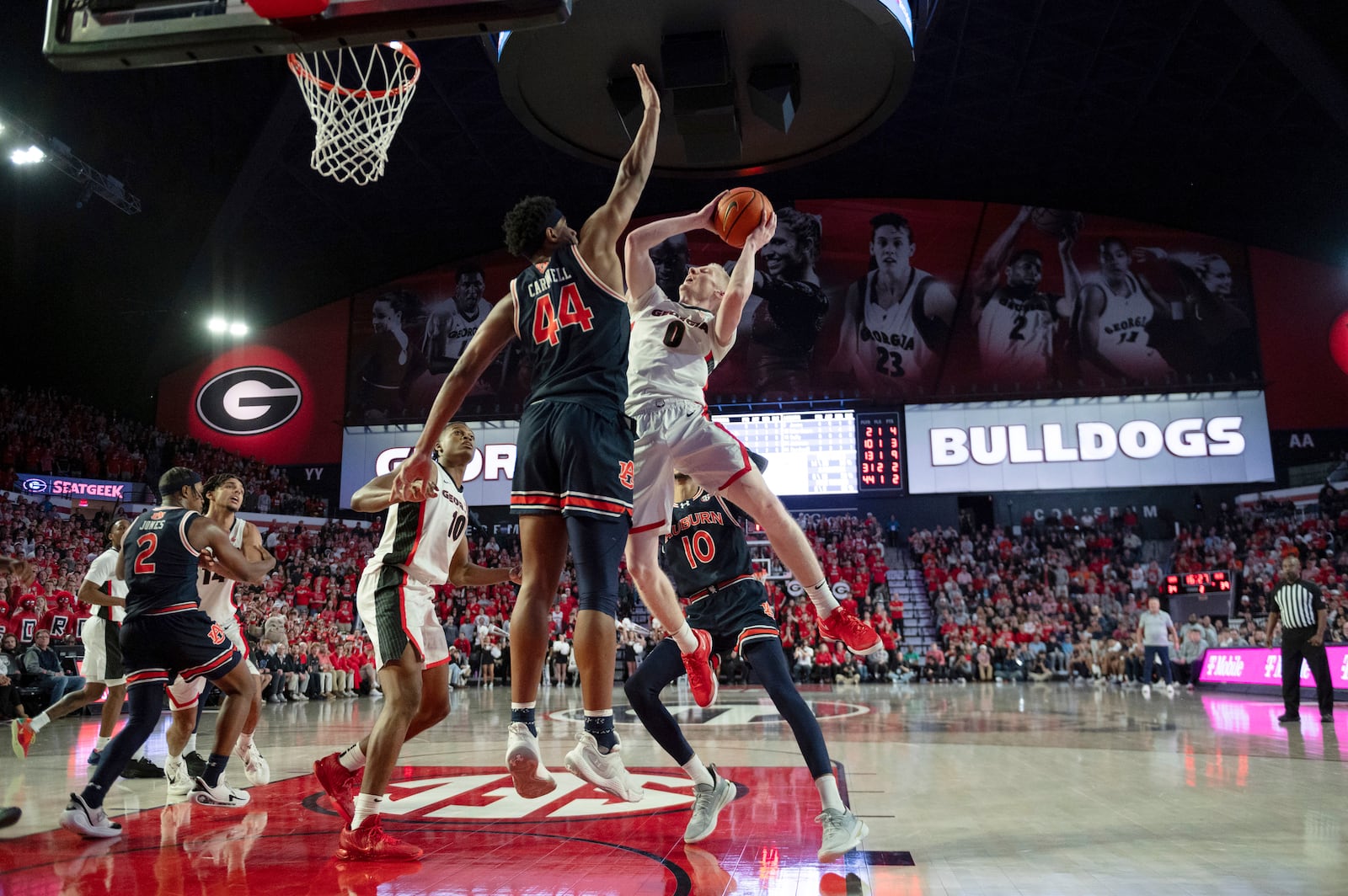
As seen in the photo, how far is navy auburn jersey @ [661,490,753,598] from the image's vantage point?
194 inches

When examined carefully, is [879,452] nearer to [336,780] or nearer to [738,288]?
[738,288]

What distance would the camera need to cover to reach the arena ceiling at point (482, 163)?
59.0 ft

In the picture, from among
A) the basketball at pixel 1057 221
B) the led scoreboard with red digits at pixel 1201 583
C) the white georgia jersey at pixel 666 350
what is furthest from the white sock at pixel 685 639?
the basketball at pixel 1057 221

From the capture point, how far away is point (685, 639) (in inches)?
174

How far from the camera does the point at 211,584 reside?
6.41 m

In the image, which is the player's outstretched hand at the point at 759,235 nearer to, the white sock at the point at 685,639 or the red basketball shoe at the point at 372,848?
the white sock at the point at 685,639

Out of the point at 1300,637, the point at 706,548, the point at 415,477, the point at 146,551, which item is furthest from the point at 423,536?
the point at 1300,637

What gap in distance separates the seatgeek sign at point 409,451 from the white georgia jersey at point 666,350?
24182mm

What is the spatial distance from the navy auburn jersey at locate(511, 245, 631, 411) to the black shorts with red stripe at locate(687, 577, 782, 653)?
1.60 meters

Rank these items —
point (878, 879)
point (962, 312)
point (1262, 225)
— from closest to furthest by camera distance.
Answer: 1. point (878, 879)
2. point (1262, 225)
3. point (962, 312)

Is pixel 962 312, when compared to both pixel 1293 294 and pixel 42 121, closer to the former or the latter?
pixel 1293 294

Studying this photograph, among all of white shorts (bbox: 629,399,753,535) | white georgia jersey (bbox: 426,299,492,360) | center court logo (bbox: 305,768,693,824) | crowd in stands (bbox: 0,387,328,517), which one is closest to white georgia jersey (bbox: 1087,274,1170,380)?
white georgia jersey (bbox: 426,299,492,360)

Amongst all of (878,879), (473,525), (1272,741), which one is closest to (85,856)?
(878,879)

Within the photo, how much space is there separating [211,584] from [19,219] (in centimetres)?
1650
